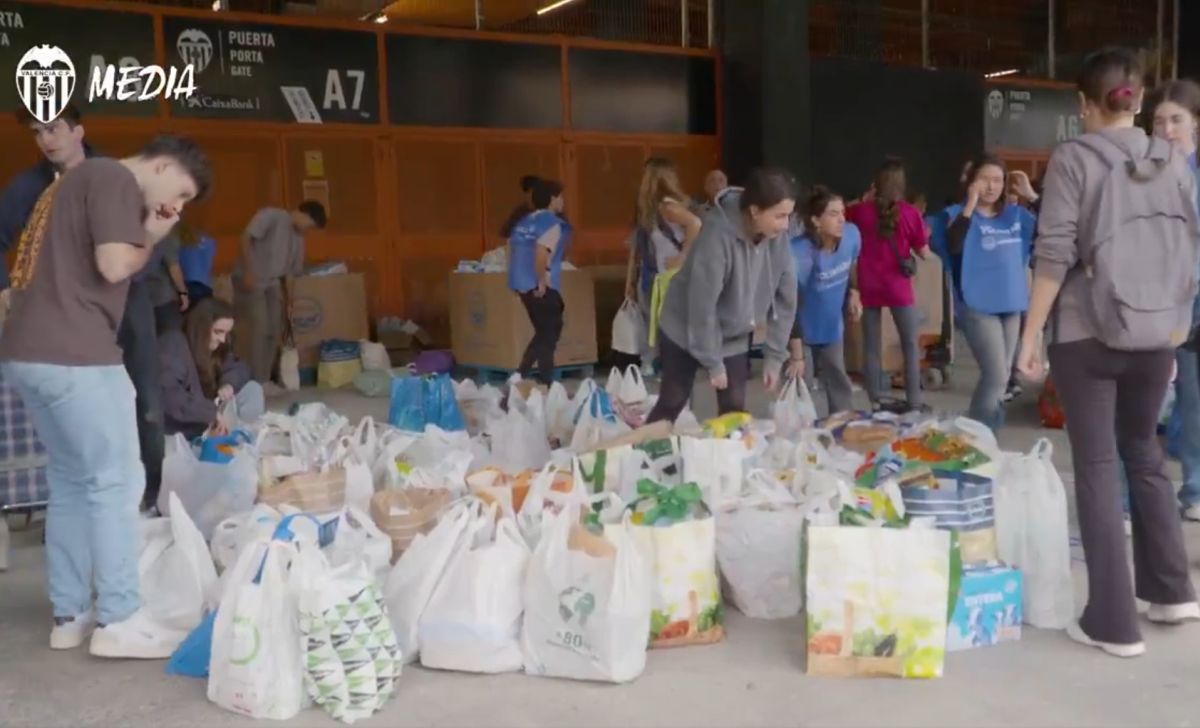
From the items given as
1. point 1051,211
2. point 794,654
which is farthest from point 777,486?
point 1051,211

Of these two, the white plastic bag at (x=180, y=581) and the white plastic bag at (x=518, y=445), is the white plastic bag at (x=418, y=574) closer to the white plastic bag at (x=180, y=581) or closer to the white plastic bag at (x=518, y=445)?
the white plastic bag at (x=180, y=581)

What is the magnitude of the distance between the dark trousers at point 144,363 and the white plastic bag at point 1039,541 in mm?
2826

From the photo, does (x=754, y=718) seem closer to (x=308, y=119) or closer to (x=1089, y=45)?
(x=308, y=119)

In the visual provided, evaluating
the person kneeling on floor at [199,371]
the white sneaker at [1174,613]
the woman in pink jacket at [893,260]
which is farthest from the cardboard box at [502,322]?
the white sneaker at [1174,613]

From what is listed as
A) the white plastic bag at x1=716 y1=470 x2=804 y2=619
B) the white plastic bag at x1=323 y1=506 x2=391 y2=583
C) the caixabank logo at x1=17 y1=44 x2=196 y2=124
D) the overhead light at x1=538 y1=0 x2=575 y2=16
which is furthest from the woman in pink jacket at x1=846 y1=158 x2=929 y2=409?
the caixabank logo at x1=17 y1=44 x2=196 y2=124

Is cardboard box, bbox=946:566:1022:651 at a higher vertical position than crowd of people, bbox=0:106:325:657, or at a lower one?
lower

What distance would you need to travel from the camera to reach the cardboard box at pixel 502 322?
28.0 feet

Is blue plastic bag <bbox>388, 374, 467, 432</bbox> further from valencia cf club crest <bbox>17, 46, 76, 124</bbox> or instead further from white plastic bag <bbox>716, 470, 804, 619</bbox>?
valencia cf club crest <bbox>17, 46, 76, 124</bbox>

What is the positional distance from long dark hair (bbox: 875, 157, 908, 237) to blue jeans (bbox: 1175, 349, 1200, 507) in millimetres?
2334

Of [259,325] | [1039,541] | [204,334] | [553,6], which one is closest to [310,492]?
[204,334]

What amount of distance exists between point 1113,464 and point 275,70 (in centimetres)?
751

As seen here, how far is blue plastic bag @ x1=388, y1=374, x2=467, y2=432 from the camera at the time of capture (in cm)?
581

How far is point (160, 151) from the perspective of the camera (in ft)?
10.3

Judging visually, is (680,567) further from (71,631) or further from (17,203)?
(17,203)
